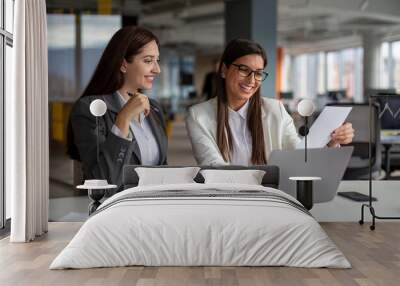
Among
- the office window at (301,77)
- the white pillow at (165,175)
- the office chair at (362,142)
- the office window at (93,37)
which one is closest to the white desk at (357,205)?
the office chair at (362,142)

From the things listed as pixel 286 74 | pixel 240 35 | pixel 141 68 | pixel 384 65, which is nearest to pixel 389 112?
pixel 141 68

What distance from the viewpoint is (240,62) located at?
18.3ft

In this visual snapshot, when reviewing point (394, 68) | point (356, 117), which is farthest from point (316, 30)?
point (356, 117)

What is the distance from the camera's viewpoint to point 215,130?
554 centimetres

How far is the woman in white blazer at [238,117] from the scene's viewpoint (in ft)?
18.1

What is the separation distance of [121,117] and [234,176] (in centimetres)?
107

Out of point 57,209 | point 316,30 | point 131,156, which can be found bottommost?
point 57,209

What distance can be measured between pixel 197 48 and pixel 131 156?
23.1 metres

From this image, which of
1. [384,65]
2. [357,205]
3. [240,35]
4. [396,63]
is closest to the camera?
[357,205]

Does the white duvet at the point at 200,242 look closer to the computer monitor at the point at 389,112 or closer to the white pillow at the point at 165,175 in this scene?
the white pillow at the point at 165,175

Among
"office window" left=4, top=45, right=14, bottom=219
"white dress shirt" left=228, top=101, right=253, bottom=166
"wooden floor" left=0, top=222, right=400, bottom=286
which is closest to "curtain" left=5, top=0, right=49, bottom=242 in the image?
"wooden floor" left=0, top=222, right=400, bottom=286

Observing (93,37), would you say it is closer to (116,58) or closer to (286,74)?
(116,58)

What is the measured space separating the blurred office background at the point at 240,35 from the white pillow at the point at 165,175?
81 cm

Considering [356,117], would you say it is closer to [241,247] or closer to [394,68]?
[241,247]
